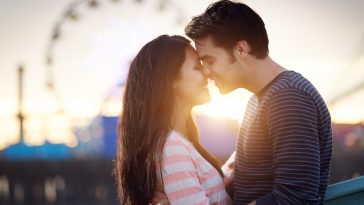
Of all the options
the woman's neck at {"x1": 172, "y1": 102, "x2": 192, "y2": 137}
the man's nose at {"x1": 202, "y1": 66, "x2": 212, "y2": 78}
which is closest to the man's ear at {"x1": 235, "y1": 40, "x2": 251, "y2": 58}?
the man's nose at {"x1": 202, "y1": 66, "x2": 212, "y2": 78}

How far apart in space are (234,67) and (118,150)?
62 cm

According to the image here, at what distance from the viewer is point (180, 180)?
9.60 ft

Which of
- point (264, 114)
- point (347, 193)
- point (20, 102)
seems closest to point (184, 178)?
point (264, 114)

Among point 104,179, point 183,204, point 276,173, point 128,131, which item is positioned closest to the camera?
point 276,173

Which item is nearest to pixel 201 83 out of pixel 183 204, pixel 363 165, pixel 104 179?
pixel 183 204

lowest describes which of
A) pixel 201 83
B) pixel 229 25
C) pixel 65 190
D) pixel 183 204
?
pixel 65 190

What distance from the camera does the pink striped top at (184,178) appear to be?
2.92 metres

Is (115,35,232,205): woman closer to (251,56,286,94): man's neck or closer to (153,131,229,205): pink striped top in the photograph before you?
(153,131,229,205): pink striped top

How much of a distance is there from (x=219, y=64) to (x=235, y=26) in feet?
0.62

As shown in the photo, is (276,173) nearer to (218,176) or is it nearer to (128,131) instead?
(218,176)

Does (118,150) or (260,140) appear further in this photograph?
(118,150)

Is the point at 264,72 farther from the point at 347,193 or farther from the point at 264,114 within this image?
the point at 347,193

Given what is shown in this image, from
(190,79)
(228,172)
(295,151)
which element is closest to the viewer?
(295,151)

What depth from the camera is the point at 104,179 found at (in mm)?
22828
